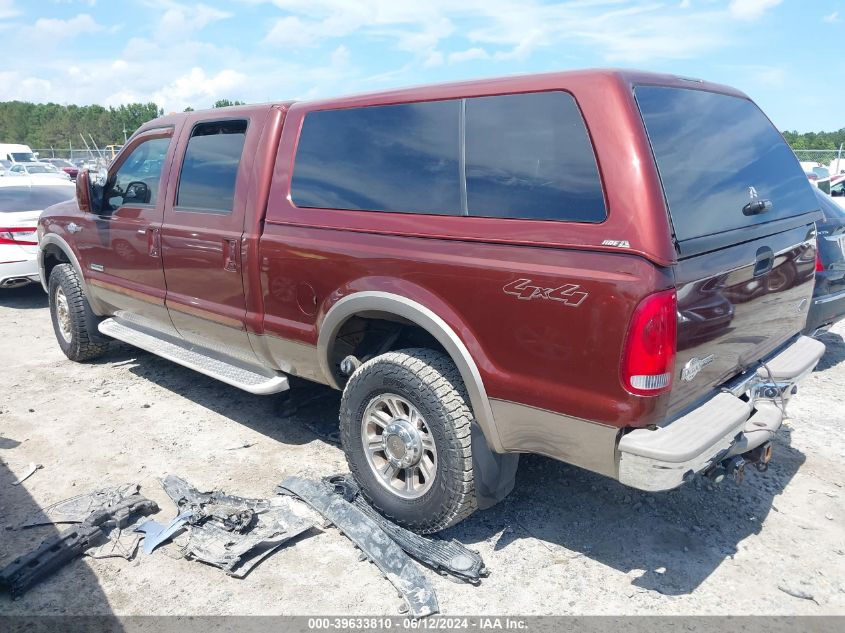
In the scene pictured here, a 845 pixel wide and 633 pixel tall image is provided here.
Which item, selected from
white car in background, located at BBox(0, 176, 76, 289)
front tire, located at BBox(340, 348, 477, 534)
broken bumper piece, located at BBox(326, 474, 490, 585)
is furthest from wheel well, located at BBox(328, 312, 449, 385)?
white car in background, located at BBox(0, 176, 76, 289)

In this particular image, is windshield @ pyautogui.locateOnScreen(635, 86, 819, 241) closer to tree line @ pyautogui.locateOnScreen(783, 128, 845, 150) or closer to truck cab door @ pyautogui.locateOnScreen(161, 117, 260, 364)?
truck cab door @ pyautogui.locateOnScreen(161, 117, 260, 364)

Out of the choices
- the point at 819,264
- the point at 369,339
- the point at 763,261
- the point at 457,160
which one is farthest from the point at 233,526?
the point at 819,264

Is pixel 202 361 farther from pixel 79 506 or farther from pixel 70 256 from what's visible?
pixel 70 256

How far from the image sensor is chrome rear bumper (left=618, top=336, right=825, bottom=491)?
2.44 metres

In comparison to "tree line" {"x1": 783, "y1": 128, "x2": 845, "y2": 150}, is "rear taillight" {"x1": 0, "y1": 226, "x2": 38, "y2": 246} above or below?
below

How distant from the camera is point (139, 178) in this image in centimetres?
489

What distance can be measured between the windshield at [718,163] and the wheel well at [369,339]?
1.39 metres

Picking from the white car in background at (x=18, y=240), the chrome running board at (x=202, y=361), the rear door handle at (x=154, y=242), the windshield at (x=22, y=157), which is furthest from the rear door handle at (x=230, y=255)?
the windshield at (x=22, y=157)

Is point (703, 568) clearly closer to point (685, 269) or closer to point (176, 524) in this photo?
point (685, 269)

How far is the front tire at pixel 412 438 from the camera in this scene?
3.00 meters

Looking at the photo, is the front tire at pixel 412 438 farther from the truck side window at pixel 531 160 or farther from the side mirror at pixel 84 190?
the side mirror at pixel 84 190

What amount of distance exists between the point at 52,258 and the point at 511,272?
17.1 feet

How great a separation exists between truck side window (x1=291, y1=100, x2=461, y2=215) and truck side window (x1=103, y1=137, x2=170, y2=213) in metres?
1.53

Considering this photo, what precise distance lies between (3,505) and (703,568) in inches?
145
